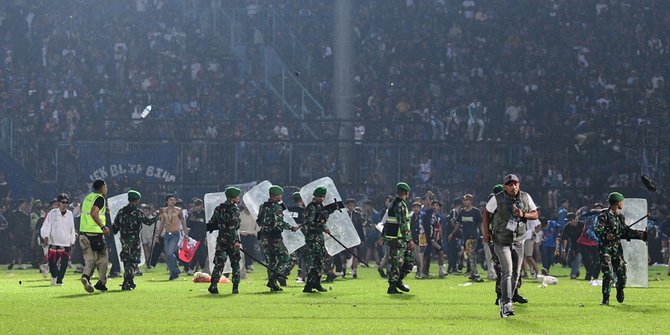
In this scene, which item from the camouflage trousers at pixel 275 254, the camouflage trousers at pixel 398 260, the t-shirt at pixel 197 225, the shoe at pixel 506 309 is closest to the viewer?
the shoe at pixel 506 309

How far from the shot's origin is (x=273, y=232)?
25.4 m

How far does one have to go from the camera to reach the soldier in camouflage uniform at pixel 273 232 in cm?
2528

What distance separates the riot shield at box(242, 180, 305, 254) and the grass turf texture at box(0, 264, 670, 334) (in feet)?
3.20

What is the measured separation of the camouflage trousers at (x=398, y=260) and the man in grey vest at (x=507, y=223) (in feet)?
19.2

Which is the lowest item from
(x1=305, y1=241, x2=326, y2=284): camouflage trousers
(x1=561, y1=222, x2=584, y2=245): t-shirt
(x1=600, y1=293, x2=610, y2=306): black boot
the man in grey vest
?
(x1=600, y1=293, x2=610, y2=306): black boot

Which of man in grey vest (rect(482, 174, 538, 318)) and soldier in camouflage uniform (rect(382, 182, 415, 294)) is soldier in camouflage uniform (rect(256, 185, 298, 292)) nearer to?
soldier in camouflage uniform (rect(382, 182, 415, 294))

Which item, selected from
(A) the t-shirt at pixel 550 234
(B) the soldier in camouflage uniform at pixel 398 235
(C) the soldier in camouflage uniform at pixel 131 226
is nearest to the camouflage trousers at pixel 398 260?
(B) the soldier in camouflage uniform at pixel 398 235

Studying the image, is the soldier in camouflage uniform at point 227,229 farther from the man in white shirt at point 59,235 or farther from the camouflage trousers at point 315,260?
the man in white shirt at point 59,235

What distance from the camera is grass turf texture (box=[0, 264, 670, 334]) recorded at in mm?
17469

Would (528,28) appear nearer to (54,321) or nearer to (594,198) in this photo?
(594,198)

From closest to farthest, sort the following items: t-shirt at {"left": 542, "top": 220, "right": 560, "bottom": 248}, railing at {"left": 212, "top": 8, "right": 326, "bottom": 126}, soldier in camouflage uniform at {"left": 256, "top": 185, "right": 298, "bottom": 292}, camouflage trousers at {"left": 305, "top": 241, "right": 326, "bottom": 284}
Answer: camouflage trousers at {"left": 305, "top": 241, "right": 326, "bottom": 284} < soldier in camouflage uniform at {"left": 256, "top": 185, "right": 298, "bottom": 292} < t-shirt at {"left": 542, "top": 220, "right": 560, "bottom": 248} < railing at {"left": 212, "top": 8, "right": 326, "bottom": 126}

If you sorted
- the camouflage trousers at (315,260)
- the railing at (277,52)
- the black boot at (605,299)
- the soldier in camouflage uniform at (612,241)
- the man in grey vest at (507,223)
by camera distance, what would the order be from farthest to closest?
1. the railing at (277,52)
2. the camouflage trousers at (315,260)
3. the black boot at (605,299)
4. the soldier in camouflage uniform at (612,241)
5. the man in grey vest at (507,223)

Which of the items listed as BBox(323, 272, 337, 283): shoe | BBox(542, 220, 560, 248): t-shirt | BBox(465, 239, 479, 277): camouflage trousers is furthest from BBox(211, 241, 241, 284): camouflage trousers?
BBox(542, 220, 560, 248): t-shirt

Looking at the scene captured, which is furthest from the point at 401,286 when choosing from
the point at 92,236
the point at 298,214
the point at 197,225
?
the point at 197,225
